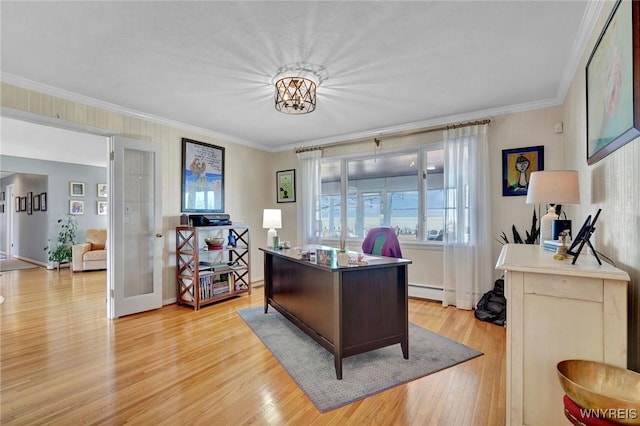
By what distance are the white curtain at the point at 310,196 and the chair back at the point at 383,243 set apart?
176cm

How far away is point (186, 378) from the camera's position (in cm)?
223

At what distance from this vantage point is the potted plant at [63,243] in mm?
6755

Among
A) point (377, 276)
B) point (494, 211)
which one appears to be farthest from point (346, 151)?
point (377, 276)

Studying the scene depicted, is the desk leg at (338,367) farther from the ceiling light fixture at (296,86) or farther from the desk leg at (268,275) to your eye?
the ceiling light fixture at (296,86)

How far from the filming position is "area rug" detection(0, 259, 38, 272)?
6.68 meters

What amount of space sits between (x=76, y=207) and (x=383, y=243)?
309 inches

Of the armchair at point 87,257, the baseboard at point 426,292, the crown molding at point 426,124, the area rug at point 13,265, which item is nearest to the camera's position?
the crown molding at point 426,124

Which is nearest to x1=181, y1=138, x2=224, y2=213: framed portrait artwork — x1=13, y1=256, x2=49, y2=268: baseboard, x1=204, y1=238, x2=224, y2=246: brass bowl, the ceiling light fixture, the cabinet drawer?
x1=204, y1=238, x2=224, y2=246: brass bowl

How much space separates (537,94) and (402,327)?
2853mm

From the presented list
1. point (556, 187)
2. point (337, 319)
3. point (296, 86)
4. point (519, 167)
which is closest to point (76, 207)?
point (296, 86)

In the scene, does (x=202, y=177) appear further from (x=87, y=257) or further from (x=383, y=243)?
(x=87, y=257)

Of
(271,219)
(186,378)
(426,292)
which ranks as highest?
(271,219)

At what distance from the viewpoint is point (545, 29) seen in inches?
82.5

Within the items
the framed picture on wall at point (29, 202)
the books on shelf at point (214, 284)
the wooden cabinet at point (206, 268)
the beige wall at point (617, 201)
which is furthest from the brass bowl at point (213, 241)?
the framed picture on wall at point (29, 202)
